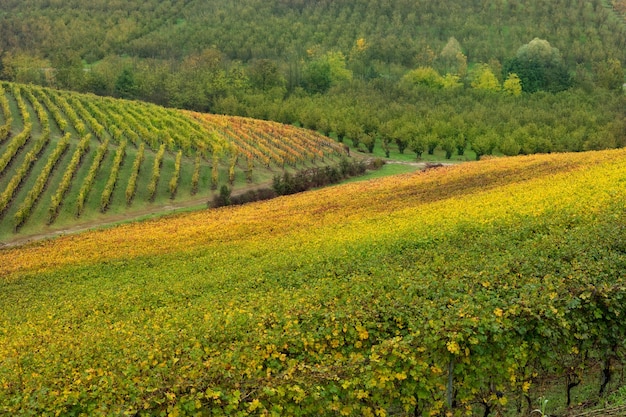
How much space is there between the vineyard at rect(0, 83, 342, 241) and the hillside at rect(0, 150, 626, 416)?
24.1m

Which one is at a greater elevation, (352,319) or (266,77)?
(352,319)

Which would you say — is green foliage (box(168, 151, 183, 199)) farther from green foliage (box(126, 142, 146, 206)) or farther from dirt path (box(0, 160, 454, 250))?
green foliage (box(126, 142, 146, 206))

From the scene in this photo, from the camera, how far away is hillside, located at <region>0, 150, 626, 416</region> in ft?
32.2

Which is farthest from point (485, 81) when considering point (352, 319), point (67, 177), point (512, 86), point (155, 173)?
point (352, 319)

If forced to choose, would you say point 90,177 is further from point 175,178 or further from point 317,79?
point 317,79

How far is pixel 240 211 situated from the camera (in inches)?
1735

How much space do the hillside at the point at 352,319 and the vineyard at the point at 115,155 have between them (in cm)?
2409

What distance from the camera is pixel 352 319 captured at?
1204cm

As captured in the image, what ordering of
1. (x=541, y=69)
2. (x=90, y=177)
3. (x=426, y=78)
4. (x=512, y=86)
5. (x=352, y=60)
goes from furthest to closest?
(x=352, y=60), (x=541, y=69), (x=426, y=78), (x=512, y=86), (x=90, y=177)

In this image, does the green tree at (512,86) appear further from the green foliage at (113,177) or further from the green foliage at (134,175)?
the green foliage at (113,177)

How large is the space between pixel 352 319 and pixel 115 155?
182 feet

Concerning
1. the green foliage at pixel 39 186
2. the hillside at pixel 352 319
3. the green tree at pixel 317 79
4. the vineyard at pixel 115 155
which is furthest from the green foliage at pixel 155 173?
the green tree at pixel 317 79

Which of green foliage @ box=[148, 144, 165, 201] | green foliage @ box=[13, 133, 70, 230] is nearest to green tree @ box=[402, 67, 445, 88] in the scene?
green foliage @ box=[148, 144, 165, 201]

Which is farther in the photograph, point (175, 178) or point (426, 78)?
point (426, 78)
